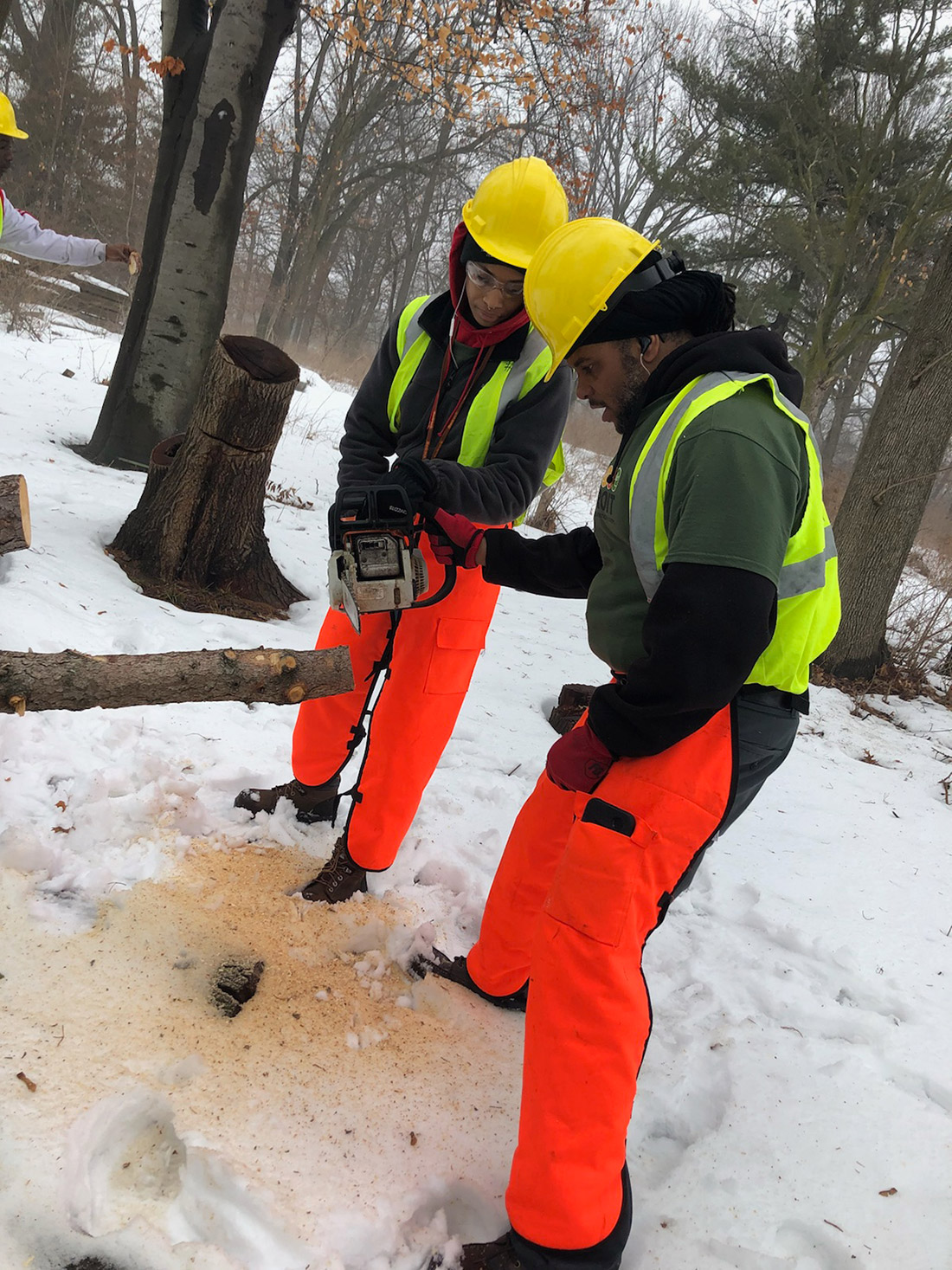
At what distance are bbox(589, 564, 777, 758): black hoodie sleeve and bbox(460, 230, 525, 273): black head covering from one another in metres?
1.23

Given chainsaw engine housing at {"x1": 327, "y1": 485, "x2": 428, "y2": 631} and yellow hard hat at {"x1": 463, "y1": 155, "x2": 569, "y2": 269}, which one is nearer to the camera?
chainsaw engine housing at {"x1": 327, "y1": 485, "x2": 428, "y2": 631}

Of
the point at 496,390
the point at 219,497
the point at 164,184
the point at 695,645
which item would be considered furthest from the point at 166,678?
Result: the point at 164,184

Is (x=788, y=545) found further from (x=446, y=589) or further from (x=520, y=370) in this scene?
(x=520, y=370)

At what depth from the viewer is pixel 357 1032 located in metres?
1.97

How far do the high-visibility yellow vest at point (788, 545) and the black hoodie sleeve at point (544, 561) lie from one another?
54 cm

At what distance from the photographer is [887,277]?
24.6ft

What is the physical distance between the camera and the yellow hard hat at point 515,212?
2.12 metres

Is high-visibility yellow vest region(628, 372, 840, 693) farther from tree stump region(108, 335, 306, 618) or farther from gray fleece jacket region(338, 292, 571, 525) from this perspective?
tree stump region(108, 335, 306, 618)

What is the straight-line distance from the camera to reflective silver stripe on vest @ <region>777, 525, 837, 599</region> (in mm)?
1448

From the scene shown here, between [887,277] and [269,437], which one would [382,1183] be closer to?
[269,437]

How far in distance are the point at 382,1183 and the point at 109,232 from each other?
844 inches

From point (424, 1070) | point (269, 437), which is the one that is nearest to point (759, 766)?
point (424, 1070)

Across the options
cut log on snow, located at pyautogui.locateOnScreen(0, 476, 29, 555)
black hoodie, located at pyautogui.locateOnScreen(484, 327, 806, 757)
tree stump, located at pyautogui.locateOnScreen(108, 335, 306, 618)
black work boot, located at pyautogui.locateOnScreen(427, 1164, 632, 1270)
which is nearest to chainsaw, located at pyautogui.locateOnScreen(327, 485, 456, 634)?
black hoodie, located at pyautogui.locateOnScreen(484, 327, 806, 757)

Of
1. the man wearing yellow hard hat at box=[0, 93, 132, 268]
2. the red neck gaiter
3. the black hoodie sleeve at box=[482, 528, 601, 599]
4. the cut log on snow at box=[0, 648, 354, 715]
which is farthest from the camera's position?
the man wearing yellow hard hat at box=[0, 93, 132, 268]
